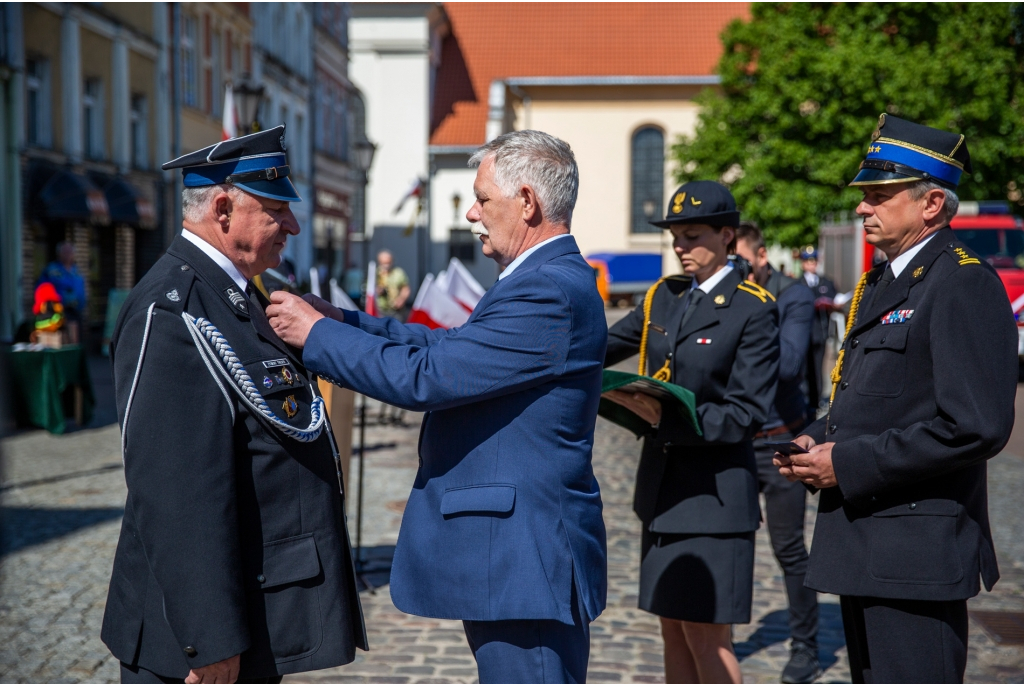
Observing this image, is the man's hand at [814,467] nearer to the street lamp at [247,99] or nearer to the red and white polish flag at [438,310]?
the red and white polish flag at [438,310]

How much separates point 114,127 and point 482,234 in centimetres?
2259

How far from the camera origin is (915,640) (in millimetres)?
2918

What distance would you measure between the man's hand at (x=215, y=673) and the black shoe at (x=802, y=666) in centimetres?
307

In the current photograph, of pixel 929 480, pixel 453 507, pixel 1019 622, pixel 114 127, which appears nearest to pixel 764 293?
pixel 929 480

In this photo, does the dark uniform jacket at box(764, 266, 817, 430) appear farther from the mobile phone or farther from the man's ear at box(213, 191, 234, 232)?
the man's ear at box(213, 191, 234, 232)

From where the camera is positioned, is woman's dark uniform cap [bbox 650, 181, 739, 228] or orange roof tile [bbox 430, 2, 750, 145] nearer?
woman's dark uniform cap [bbox 650, 181, 739, 228]

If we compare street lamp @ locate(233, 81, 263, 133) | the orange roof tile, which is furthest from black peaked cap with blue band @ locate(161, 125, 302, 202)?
the orange roof tile

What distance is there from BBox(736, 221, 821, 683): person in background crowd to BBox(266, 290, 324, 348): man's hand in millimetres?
2596

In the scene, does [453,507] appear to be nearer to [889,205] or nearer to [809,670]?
[889,205]

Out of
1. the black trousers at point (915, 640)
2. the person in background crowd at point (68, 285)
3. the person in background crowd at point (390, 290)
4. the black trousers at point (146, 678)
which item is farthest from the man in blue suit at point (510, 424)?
the person in background crowd at point (390, 290)

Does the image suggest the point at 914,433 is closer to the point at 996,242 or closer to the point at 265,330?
the point at 265,330

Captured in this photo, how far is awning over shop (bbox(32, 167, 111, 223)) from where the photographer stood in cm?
1900

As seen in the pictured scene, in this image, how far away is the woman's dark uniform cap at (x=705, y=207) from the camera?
4.02m

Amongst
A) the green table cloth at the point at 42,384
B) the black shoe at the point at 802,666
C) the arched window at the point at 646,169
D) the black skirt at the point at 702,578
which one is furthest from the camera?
the arched window at the point at 646,169
